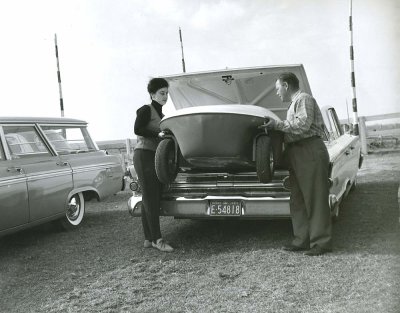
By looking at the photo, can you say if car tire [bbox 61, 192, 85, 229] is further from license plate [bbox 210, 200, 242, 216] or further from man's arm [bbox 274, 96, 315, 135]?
man's arm [bbox 274, 96, 315, 135]

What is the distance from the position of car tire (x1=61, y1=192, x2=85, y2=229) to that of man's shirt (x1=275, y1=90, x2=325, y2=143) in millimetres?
3278

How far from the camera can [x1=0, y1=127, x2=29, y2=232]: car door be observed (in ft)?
16.0

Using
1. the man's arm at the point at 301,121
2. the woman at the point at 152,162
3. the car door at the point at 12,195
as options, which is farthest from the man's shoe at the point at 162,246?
the man's arm at the point at 301,121

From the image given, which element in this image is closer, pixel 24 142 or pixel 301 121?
pixel 301 121

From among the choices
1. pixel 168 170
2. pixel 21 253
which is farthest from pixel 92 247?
pixel 168 170

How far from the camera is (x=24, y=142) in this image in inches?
222

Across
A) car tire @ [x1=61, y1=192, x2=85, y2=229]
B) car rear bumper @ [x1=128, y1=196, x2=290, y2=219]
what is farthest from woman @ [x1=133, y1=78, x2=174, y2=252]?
car tire @ [x1=61, y1=192, x2=85, y2=229]

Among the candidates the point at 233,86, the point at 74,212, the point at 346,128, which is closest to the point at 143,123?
the point at 233,86

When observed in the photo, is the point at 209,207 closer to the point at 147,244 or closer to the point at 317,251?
the point at 147,244

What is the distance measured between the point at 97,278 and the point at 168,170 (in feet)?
3.83

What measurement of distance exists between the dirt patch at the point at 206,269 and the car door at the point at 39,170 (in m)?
0.46

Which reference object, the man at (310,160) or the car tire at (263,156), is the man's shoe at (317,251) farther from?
the car tire at (263,156)

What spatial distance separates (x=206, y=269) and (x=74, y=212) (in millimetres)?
2983

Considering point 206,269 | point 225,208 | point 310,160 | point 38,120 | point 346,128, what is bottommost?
point 206,269
